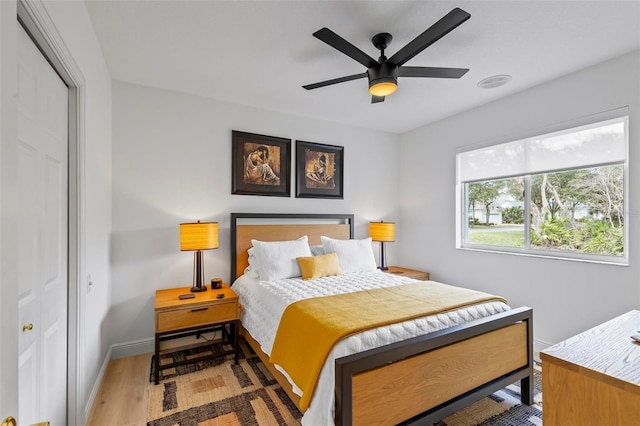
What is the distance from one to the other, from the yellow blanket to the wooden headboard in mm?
1369

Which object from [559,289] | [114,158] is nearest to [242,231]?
[114,158]

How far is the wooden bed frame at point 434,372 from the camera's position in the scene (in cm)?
151

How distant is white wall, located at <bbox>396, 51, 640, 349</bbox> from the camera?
243 centimetres

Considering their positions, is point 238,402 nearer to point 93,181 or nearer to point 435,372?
point 435,372

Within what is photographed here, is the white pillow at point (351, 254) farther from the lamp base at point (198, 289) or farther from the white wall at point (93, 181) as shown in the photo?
the white wall at point (93, 181)

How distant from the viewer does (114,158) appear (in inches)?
111

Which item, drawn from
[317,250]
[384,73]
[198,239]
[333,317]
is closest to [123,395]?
[198,239]

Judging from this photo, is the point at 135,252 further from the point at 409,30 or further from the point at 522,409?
the point at 522,409

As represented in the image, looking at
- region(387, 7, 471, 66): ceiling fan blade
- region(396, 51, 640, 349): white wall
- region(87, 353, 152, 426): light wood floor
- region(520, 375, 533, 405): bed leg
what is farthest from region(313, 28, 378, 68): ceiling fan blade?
region(87, 353, 152, 426): light wood floor

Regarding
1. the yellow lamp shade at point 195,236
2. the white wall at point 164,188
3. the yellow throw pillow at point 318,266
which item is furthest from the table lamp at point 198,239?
the yellow throw pillow at point 318,266

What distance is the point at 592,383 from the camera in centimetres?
98

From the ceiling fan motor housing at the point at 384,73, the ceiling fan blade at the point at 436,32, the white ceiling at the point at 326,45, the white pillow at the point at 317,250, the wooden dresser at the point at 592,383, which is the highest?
the white ceiling at the point at 326,45

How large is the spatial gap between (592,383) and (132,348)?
11.1 feet

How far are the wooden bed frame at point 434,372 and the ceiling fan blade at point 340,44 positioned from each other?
5.84 ft
